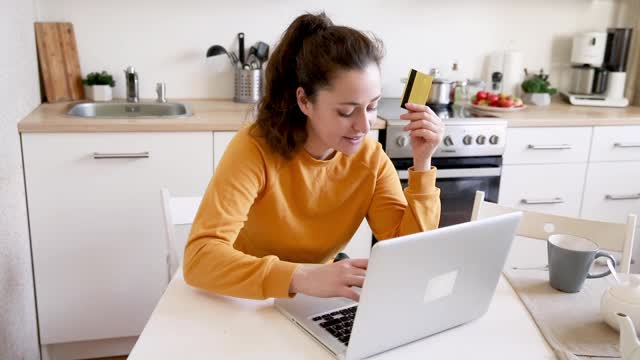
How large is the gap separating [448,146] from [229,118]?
0.91 meters

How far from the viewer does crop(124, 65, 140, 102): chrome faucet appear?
2.71m

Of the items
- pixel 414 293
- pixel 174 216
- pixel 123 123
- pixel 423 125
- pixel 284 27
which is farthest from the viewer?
pixel 284 27

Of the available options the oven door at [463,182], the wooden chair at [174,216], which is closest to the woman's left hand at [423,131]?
the wooden chair at [174,216]

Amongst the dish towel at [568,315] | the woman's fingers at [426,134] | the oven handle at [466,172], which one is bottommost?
the oven handle at [466,172]

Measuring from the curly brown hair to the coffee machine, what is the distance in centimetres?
214

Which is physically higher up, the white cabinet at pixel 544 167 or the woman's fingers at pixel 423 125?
the woman's fingers at pixel 423 125

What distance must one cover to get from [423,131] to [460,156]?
134cm

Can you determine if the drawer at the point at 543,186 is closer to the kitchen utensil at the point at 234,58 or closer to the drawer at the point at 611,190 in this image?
the drawer at the point at 611,190

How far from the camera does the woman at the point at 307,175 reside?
47.3 inches

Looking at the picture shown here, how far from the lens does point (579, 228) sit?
1.61 metres

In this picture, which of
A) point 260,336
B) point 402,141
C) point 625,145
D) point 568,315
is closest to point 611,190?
point 625,145

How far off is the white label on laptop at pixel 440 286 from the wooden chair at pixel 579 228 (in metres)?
0.57

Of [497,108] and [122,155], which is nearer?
[122,155]

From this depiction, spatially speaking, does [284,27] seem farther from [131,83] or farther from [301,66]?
[301,66]
